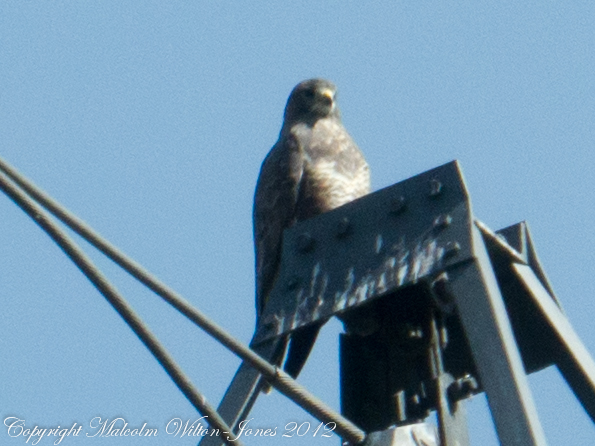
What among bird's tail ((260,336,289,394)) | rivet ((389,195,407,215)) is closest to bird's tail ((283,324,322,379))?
bird's tail ((260,336,289,394))

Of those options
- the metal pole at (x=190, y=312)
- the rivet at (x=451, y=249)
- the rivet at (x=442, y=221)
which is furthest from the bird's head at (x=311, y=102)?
the metal pole at (x=190, y=312)

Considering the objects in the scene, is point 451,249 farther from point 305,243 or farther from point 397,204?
point 305,243

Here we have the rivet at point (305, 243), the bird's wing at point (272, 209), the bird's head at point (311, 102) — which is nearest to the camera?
the rivet at point (305, 243)

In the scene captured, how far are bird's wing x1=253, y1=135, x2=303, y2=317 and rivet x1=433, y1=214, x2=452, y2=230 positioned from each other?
2512 millimetres

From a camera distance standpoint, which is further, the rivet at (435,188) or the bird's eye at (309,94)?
the bird's eye at (309,94)

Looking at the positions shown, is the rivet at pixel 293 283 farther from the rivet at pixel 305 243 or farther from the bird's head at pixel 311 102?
the bird's head at pixel 311 102

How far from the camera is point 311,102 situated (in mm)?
8078

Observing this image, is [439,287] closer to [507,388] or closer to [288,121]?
[507,388]

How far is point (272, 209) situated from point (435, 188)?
2.74 m

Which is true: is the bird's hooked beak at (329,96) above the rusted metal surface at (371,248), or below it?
below

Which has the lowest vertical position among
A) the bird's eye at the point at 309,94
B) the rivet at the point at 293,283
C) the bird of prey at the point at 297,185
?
the bird of prey at the point at 297,185

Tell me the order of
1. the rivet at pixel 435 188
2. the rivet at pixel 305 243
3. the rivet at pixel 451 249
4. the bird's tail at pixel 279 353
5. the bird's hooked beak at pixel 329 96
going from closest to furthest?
the rivet at pixel 451 249
the rivet at pixel 435 188
the bird's tail at pixel 279 353
the rivet at pixel 305 243
the bird's hooked beak at pixel 329 96

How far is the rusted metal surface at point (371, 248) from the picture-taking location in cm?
371

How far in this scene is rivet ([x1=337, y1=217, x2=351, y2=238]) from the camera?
3.98 metres
